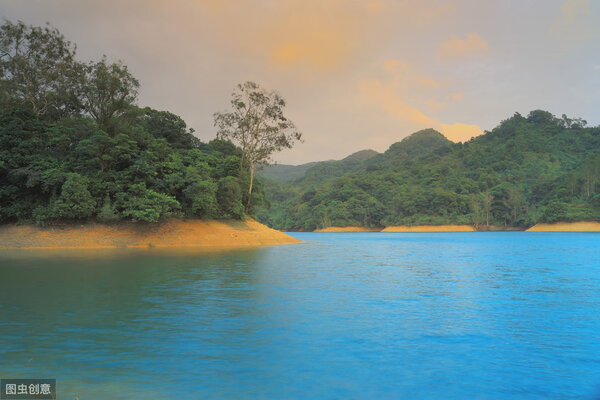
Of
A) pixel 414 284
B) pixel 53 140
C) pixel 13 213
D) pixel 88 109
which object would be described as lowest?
pixel 414 284

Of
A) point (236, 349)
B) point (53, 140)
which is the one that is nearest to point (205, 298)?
point (236, 349)

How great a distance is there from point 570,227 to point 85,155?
362ft

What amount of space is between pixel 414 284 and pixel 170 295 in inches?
363

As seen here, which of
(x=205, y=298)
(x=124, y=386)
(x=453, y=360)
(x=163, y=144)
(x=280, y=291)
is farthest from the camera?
(x=163, y=144)

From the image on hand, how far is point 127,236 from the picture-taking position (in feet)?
124

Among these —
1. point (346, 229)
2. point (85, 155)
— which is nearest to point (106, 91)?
point (85, 155)

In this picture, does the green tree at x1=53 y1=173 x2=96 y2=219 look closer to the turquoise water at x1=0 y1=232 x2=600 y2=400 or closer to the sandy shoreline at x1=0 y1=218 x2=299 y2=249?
the sandy shoreline at x1=0 y1=218 x2=299 y2=249

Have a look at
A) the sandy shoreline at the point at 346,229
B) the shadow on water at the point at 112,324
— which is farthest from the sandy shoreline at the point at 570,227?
the shadow on water at the point at 112,324

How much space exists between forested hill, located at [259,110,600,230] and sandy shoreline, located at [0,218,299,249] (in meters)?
69.9

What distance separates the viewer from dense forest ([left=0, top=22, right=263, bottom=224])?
35906mm

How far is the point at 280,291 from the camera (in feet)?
44.1

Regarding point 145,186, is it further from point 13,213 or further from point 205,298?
point 205,298

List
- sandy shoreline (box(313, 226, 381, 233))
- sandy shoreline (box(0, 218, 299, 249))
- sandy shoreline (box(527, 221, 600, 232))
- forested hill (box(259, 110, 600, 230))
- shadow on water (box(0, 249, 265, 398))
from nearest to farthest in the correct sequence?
shadow on water (box(0, 249, 265, 398)) < sandy shoreline (box(0, 218, 299, 249)) < sandy shoreline (box(527, 221, 600, 232)) < forested hill (box(259, 110, 600, 230)) < sandy shoreline (box(313, 226, 381, 233))

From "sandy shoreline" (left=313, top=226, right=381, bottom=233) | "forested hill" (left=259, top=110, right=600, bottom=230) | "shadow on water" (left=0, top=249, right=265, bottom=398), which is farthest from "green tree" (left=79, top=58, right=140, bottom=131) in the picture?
"sandy shoreline" (left=313, top=226, right=381, bottom=233)
